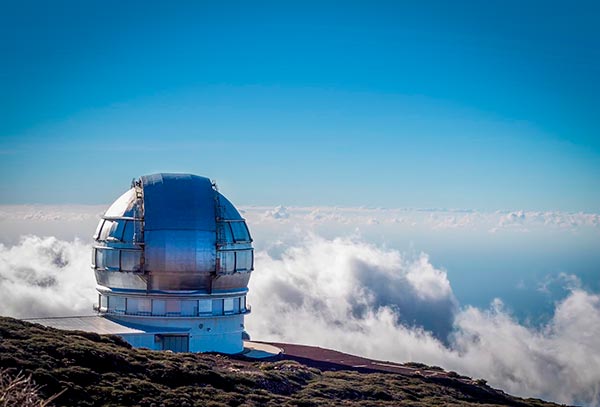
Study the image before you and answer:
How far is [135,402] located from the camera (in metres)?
24.9

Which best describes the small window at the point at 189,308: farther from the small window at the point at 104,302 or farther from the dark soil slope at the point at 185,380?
the small window at the point at 104,302

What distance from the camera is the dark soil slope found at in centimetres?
2506

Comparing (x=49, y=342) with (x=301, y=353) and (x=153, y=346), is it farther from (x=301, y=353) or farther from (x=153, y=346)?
(x=301, y=353)

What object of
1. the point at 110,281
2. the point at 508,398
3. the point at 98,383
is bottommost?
the point at 508,398

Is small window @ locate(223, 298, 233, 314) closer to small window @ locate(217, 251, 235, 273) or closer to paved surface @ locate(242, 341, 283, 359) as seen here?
small window @ locate(217, 251, 235, 273)

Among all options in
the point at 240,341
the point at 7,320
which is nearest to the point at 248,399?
the point at 7,320

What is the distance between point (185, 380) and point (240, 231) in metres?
12.6

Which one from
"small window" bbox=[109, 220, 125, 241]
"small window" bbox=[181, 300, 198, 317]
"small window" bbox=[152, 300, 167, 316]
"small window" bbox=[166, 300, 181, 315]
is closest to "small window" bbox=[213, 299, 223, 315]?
"small window" bbox=[181, 300, 198, 317]

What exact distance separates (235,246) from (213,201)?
90.1 inches

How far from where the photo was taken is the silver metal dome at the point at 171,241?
37906 mm

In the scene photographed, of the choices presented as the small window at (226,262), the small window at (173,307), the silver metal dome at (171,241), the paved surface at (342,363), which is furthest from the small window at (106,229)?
the paved surface at (342,363)

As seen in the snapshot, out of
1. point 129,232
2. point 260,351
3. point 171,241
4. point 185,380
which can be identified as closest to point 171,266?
point 171,241

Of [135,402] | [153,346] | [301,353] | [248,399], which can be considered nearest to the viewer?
[135,402]

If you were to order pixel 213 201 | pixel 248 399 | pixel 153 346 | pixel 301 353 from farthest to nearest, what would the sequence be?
pixel 301 353
pixel 213 201
pixel 153 346
pixel 248 399
